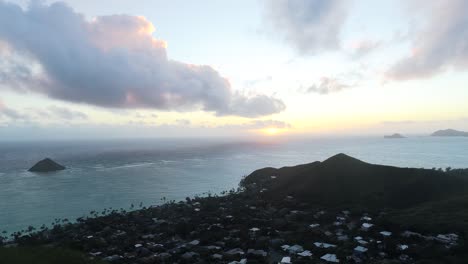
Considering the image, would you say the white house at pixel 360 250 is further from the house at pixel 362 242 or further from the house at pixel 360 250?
the house at pixel 362 242

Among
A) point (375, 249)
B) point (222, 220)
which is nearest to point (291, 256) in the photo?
point (375, 249)

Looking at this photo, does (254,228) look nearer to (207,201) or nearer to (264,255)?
(264,255)

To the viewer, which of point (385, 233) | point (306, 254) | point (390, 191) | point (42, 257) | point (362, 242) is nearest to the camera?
point (42, 257)

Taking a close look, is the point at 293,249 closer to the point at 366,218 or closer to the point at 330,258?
the point at 330,258

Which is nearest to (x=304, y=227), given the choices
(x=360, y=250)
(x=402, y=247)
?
(x=360, y=250)

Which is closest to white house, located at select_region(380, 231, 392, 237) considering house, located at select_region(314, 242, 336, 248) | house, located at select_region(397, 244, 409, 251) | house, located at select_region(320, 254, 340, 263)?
house, located at select_region(397, 244, 409, 251)
